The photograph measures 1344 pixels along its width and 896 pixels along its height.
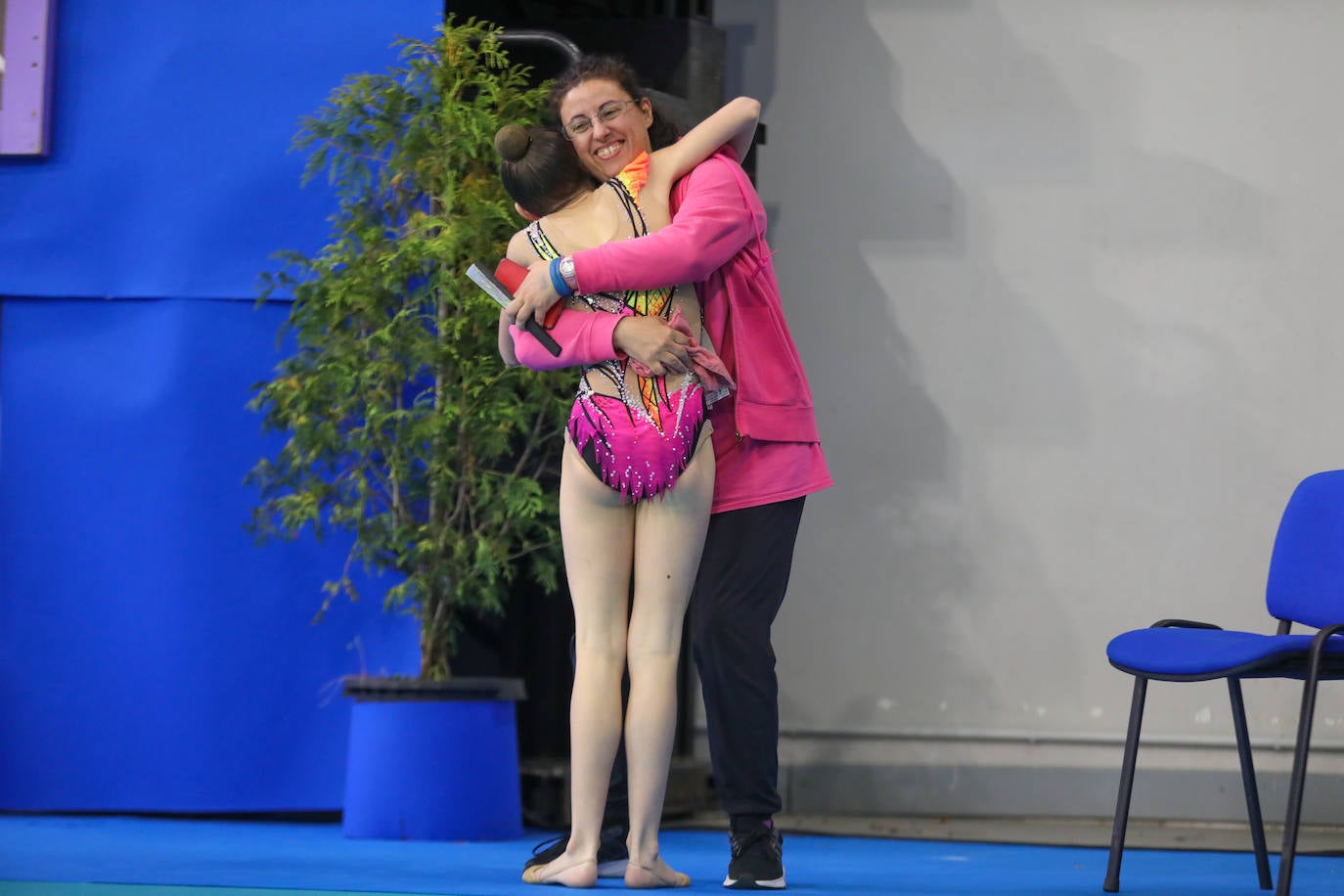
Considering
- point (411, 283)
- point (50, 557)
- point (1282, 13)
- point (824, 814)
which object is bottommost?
point (824, 814)

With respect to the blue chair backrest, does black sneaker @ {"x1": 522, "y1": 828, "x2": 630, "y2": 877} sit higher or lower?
lower

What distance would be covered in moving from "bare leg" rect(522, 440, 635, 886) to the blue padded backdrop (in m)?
1.44

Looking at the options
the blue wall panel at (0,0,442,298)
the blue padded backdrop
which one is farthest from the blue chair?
the blue wall panel at (0,0,442,298)

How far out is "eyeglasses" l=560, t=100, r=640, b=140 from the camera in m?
2.78

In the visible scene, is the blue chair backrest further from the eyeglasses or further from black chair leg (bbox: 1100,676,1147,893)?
the eyeglasses

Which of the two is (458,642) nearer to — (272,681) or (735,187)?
(272,681)

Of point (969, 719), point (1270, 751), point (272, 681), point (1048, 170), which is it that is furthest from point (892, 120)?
point (272, 681)

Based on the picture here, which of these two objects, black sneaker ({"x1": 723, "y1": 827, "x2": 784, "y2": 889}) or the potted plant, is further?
the potted plant

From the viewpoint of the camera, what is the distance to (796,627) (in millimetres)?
4496

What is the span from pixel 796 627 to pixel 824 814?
54 cm

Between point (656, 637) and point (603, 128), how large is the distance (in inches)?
36.0

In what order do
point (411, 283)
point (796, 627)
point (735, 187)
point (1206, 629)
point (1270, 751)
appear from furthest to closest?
point (796, 627) → point (1270, 751) → point (411, 283) → point (1206, 629) → point (735, 187)

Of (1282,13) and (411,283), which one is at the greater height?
(1282,13)

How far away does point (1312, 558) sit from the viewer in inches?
125
